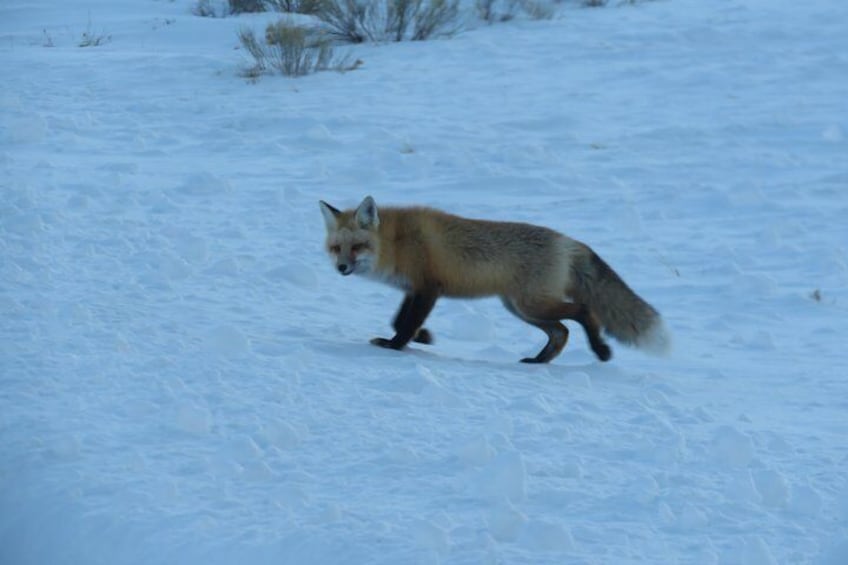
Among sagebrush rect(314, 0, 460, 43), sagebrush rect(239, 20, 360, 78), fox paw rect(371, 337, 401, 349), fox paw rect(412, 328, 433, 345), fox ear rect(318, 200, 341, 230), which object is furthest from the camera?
sagebrush rect(314, 0, 460, 43)

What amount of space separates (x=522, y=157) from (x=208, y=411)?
672 centimetres

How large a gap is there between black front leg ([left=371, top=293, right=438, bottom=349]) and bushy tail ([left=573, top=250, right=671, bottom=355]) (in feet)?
2.69

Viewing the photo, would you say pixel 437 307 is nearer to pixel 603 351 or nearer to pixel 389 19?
pixel 603 351

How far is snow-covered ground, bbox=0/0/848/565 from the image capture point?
170 inches

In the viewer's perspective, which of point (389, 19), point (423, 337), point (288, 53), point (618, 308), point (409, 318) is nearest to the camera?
point (409, 318)

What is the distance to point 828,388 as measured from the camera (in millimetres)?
6477

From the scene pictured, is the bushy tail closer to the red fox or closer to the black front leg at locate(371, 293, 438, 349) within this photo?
the red fox

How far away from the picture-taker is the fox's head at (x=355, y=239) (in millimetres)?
6750

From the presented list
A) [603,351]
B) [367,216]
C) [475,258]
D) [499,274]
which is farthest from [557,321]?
[367,216]

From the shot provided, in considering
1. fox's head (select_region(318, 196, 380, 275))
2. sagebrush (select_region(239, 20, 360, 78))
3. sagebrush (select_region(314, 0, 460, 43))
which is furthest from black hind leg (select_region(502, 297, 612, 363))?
sagebrush (select_region(314, 0, 460, 43))

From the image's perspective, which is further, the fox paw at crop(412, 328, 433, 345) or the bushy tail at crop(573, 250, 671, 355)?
the fox paw at crop(412, 328, 433, 345)

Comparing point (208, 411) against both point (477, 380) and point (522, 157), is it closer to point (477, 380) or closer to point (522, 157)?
point (477, 380)

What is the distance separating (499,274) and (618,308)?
2.16 feet

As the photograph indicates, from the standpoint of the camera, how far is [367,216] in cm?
684
